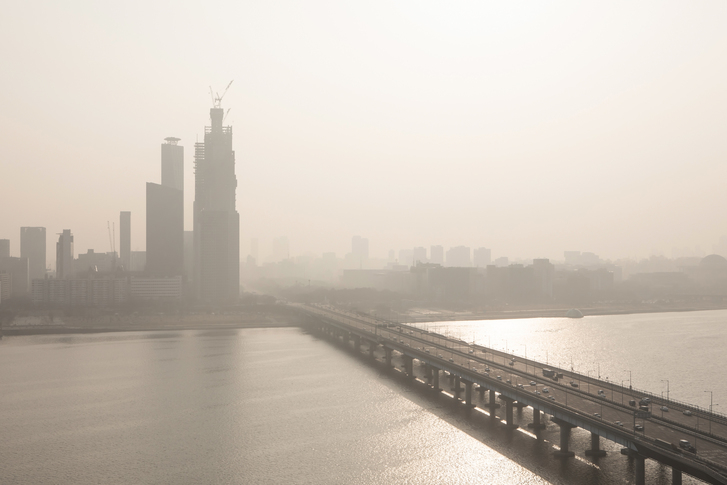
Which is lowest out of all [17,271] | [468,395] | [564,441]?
[468,395]

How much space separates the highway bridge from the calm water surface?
65.7 inches

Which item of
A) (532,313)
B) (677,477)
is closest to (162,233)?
(532,313)

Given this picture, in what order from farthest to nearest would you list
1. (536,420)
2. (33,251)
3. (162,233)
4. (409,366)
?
(33,251) → (162,233) → (409,366) → (536,420)

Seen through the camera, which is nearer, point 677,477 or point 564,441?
point 677,477

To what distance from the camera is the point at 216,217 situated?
121438 mm

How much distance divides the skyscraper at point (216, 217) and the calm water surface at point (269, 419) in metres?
59.4

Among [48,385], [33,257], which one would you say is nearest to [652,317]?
[48,385]

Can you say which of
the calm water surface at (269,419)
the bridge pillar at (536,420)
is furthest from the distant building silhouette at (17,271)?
the bridge pillar at (536,420)

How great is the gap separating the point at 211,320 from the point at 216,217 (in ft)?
111

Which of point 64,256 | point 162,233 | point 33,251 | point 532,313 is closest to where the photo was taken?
point 532,313

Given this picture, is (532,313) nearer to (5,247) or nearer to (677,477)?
(677,477)

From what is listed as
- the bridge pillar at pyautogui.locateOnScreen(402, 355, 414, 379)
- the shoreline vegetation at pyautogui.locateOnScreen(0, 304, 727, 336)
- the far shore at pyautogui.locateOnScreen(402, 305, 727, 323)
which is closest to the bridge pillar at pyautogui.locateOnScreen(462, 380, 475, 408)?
the bridge pillar at pyautogui.locateOnScreen(402, 355, 414, 379)

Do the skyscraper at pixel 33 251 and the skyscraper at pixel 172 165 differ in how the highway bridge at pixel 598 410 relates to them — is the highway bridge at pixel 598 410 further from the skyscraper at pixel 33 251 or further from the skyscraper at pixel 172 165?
the skyscraper at pixel 33 251

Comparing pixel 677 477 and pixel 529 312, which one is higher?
pixel 677 477
